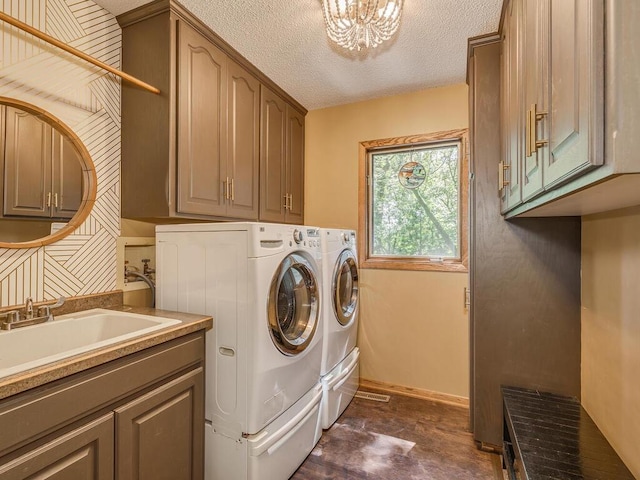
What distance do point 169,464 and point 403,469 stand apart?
1.18 metres

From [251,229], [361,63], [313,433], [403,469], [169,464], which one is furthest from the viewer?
[361,63]

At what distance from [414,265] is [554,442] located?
143 cm

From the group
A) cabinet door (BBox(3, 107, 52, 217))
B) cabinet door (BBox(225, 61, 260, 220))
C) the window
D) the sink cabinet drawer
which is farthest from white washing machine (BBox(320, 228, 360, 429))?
cabinet door (BBox(3, 107, 52, 217))

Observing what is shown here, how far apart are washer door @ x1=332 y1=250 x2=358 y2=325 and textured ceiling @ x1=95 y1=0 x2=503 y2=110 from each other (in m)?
1.27

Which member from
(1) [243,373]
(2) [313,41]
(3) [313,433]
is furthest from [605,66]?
(3) [313,433]

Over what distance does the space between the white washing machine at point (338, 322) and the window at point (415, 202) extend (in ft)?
1.33

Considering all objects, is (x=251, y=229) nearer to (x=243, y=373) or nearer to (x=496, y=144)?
(x=243, y=373)

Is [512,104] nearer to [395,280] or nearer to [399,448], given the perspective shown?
[395,280]

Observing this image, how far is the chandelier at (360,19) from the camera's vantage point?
53.5 inches

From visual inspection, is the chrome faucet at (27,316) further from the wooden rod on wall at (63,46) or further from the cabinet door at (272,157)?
the cabinet door at (272,157)

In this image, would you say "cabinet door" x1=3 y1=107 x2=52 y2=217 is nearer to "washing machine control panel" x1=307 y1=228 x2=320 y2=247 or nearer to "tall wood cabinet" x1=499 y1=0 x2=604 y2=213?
"washing machine control panel" x1=307 y1=228 x2=320 y2=247

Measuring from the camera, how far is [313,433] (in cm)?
186

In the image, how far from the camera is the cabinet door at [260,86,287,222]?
7.73 ft

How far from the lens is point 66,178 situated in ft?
5.06
